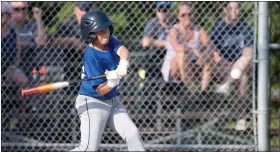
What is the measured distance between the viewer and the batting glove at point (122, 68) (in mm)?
5500

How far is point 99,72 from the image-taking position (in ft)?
19.2

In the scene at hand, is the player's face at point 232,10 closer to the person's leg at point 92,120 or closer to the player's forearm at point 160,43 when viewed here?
the player's forearm at point 160,43

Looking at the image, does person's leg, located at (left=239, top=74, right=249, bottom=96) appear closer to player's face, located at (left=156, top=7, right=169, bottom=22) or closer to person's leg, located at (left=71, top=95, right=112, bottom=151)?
player's face, located at (left=156, top=7, right=169, bottom=22)

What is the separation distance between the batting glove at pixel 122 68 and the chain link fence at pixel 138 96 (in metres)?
1.92

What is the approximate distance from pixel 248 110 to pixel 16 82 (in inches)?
103

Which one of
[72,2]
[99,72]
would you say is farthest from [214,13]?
[99,72]

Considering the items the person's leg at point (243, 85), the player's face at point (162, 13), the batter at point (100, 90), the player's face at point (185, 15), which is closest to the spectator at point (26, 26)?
the player's face at point (162, 13)

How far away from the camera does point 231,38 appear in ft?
24.8

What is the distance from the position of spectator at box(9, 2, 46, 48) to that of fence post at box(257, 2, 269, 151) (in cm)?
239

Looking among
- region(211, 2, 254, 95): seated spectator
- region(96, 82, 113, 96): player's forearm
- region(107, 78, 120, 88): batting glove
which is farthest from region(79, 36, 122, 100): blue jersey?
region(211, 2, 254, 95): seated spectator

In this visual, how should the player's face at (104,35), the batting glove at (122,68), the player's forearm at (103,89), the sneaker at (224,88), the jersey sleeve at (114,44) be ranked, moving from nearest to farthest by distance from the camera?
1. the batting glove at (122,68)
2. the player's forearm at (103,89)
3. the player's face at (104,35)
4. the jersey sleeve at (114,44)
5. the sneaker at (224,88)

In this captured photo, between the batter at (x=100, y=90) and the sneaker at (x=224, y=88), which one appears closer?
the batter at (x=100, y=90)

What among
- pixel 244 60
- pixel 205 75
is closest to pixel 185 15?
pixel 205 75

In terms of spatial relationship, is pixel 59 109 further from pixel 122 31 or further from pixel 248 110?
pixel 248 110
